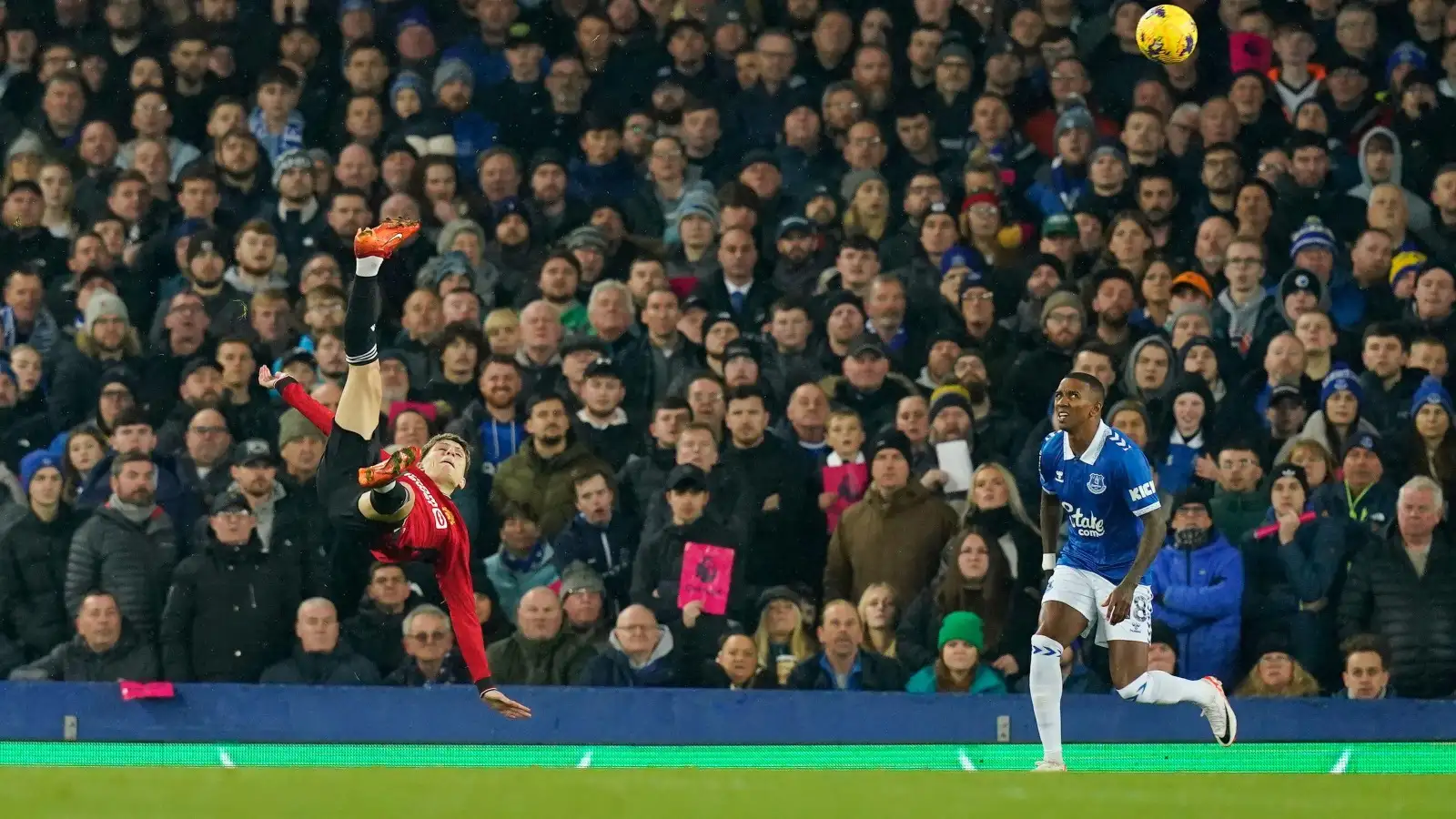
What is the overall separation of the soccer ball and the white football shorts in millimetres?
3937

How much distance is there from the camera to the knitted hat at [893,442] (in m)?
13.2

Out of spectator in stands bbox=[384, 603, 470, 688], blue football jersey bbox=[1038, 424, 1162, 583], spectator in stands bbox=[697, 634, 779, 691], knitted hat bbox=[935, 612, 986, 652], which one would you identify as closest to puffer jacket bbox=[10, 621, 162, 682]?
spectator in stands bbox=[384, 603, 470, 688]

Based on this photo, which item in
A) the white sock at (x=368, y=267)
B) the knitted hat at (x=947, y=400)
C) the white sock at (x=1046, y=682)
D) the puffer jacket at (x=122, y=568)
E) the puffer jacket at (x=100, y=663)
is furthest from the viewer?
the knitted hat at (x=947, y=400)

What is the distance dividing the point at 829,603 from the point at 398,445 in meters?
2.58

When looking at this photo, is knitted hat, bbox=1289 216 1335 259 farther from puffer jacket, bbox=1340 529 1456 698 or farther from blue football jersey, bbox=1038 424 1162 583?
blue football jersey, bbox=1038 424 1162 583

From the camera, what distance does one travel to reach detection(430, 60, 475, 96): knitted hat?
54.7ft

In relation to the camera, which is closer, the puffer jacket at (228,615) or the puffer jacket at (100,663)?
Answer: the puffer jacket at (228,615)

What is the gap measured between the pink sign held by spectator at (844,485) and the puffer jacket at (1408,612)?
2.62 metres

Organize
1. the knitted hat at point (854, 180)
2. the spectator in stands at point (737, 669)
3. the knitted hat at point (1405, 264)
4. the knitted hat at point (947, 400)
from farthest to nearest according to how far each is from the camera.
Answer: the knitted hat at point (854, 180), the knitted hat at point (1405, 264), the knitted hat at point (947, 400), the spectator in stands at point (737, 669)

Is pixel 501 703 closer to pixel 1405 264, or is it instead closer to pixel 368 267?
pixel 368 267

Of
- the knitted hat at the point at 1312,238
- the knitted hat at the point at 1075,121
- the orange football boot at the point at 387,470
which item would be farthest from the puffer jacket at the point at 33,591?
the knitted hat at the point at 1312,238

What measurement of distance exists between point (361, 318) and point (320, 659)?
278 cm

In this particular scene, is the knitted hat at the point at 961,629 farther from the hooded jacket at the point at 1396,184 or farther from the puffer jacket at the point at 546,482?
the hooded jacket at the point at 1396,184

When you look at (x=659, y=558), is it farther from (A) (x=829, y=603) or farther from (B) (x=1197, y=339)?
(B) (x=1197, y=339)
